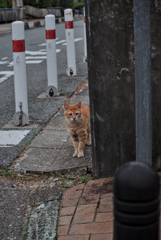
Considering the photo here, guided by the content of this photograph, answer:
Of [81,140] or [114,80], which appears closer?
[114,80]

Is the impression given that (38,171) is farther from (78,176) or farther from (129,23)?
(129,23)

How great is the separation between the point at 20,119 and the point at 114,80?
238 cm

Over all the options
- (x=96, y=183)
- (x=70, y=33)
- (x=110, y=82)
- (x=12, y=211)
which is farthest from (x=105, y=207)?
(x=70, y=33)

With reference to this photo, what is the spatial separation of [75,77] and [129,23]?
5.77 meters

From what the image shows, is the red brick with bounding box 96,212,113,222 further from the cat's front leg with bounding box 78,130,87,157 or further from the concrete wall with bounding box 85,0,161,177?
the cat's front leg with bounding box 78,130,87,157

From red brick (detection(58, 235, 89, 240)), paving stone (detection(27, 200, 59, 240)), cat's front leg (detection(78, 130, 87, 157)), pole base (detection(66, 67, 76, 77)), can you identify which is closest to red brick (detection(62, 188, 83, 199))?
paving stone (detection(27, 200, 59, 240))

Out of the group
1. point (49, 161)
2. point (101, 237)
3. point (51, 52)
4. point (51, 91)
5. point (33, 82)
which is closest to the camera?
point (101, 237)

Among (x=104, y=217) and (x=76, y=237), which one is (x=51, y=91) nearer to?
(x=104, y=217)

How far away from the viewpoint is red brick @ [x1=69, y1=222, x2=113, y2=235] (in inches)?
110

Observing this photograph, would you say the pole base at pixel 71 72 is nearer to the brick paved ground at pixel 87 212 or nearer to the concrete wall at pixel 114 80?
the concrete wall at pixel 114 80

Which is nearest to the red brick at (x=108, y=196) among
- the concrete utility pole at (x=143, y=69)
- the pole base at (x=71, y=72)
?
the concrete utility pole at (x=143, y=69)

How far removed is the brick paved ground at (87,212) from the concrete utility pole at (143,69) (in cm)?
83

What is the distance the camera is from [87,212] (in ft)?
10.1

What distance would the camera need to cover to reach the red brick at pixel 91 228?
280 centimetres
